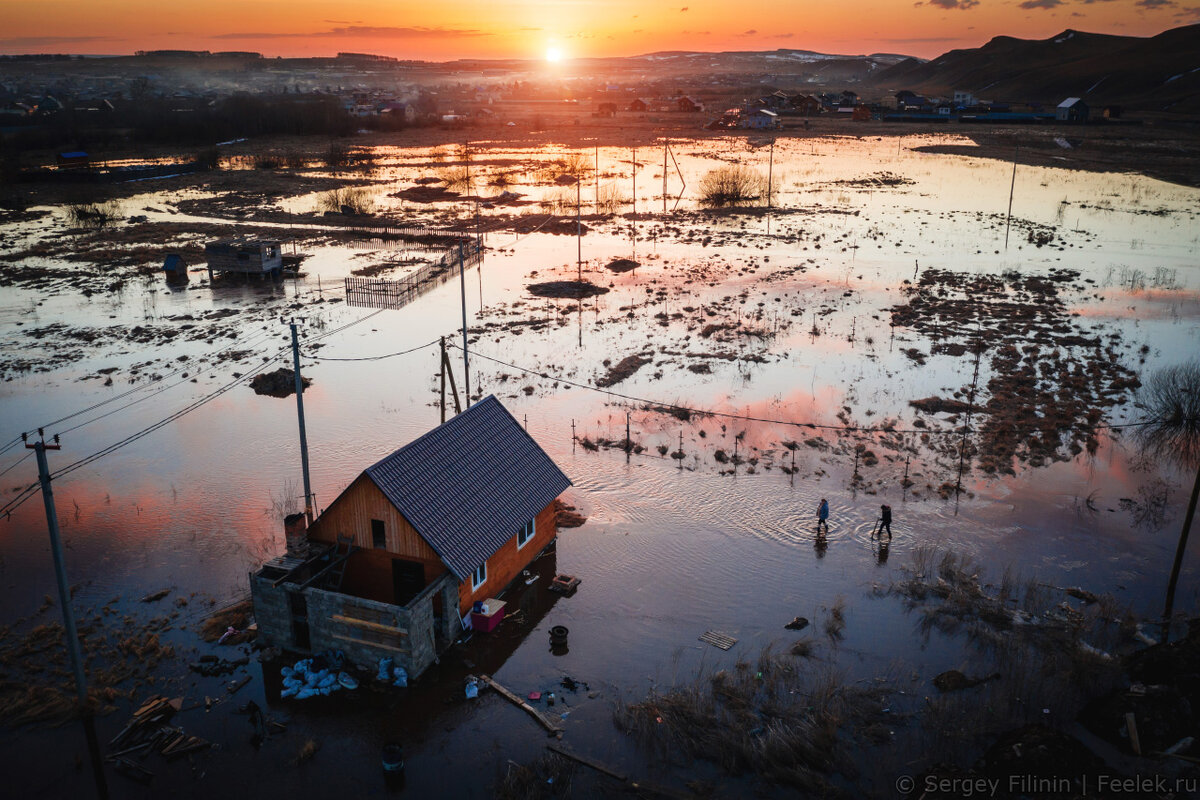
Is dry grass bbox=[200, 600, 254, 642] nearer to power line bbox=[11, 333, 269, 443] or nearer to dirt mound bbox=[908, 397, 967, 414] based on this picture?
power line bbox=[11, 333, 269, 443]

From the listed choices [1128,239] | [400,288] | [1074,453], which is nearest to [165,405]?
[400,288]

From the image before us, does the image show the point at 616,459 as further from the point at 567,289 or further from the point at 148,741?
the point at 567,289

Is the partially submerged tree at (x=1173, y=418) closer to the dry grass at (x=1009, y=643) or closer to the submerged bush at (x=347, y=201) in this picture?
the dry grass at (x=1009, y=643)

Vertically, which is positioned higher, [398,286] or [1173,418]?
[398,286]

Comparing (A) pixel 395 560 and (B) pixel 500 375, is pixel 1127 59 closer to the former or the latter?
(B) pixel 500 375

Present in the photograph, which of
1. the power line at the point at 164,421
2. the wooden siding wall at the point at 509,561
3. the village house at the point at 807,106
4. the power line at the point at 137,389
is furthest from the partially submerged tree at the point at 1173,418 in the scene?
the village house at the point at 807,106

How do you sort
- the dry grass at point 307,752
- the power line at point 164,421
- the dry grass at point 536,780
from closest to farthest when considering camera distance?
the dry grass at point 536,780
the dry grass at point 307,752
the power line at point 164,421

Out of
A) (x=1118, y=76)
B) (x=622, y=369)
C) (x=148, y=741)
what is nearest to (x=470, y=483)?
(x=148, y=741)
